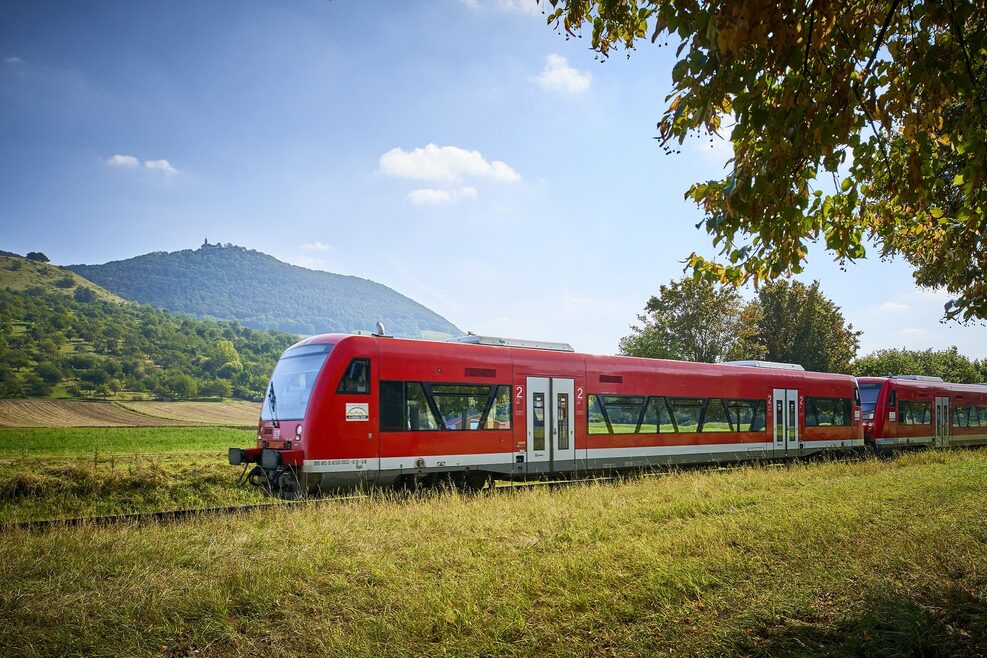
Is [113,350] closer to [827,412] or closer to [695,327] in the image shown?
[695,327]

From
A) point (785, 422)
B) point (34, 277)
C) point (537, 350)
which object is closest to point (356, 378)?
point (537, 350)

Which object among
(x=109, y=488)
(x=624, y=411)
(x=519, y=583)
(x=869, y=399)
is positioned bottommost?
(x=109, y=488)

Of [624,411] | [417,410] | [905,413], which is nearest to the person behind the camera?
[417,410]

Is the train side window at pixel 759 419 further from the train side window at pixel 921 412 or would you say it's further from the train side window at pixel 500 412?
the train side window at pixel 921 412

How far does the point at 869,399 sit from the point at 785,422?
664cm

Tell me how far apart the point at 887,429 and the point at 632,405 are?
14069 millimetres

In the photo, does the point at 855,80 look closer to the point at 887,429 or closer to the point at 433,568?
the point at 433,568

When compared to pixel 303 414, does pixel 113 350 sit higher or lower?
higher

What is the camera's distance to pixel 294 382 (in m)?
13.0

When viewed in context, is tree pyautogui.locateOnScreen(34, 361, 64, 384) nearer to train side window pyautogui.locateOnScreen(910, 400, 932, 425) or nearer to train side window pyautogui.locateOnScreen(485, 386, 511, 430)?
train side window pyautogui.locateOnScreen(485, 386, 511, 430)

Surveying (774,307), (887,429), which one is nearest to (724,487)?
(887,429)

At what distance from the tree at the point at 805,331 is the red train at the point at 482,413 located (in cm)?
4062

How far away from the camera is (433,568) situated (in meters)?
6.83

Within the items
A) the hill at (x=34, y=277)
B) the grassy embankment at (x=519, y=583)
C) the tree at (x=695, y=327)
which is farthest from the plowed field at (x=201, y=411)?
the hill at (x=34, y=277)
